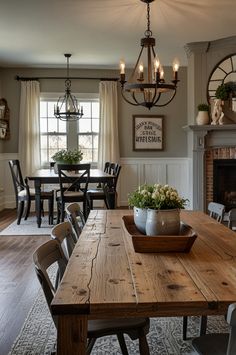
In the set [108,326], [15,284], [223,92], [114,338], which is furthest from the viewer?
[223,92]

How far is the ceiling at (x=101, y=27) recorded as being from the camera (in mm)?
4324

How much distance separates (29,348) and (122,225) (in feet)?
3.07

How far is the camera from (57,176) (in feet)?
18.3

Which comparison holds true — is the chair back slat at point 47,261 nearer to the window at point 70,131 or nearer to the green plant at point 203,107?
the green plant at point 203,107

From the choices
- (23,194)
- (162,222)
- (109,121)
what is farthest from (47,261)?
(109,121)

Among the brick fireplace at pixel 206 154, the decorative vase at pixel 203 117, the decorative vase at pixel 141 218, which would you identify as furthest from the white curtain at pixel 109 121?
the decorative vase at pixel 141 218

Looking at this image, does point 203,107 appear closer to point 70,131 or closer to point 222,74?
point 222,74

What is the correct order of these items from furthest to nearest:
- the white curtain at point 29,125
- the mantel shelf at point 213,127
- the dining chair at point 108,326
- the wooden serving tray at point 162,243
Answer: the white curtain at point 29,125
the mantel shelf at point 213,127
the wooden serving tray at point 162,243
the dining chair at point 108,326

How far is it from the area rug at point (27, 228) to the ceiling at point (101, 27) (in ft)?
9.30

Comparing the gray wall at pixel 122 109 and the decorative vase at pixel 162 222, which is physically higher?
the gray wall at pixel 122 109

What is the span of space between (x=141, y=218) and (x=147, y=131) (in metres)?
5.59

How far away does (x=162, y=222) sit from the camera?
1928 millimetres

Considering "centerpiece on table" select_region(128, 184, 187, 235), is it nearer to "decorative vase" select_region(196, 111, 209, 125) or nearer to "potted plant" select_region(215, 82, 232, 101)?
"decorative vase" select_region(196, 111, 209, 125)

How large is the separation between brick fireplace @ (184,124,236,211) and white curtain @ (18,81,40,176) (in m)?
3.03
